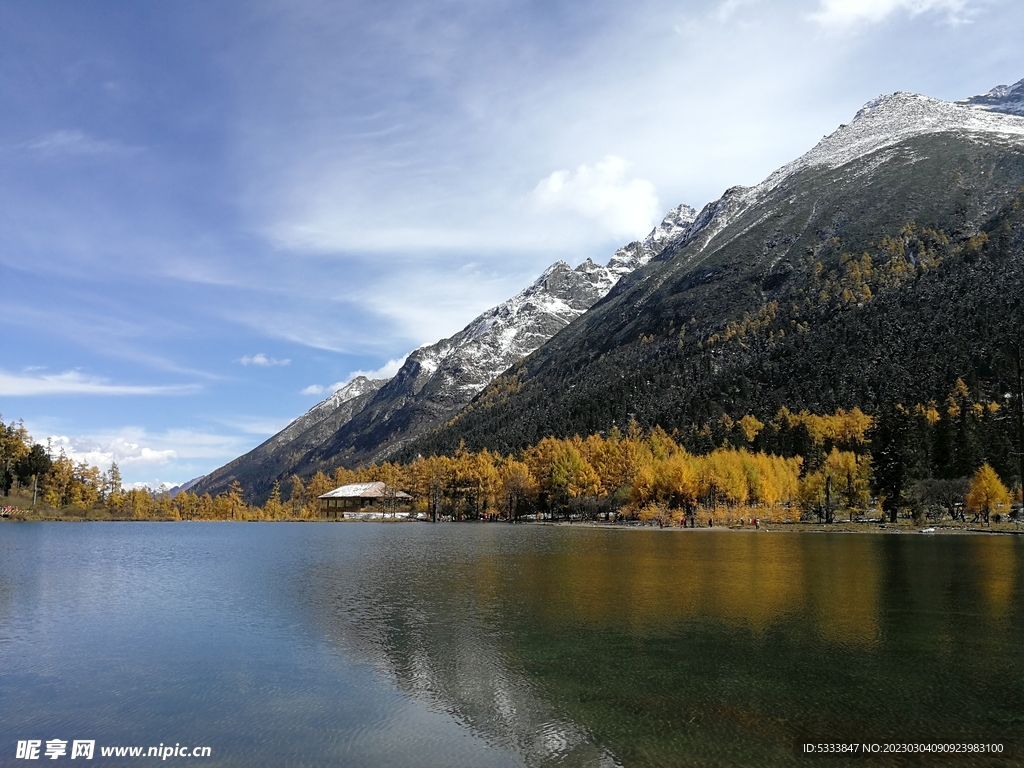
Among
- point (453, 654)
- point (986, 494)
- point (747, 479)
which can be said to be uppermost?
point (747, 479)

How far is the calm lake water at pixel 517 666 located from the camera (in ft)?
57.9

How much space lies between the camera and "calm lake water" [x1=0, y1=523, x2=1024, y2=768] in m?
17.7

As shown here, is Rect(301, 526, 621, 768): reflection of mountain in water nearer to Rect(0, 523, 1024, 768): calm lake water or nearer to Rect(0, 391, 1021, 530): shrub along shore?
Rect(0, 523, 1024, 768): calm lake water

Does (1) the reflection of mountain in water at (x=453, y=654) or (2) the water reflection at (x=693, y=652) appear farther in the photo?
(2) the water reflection at (x=693, y=652)

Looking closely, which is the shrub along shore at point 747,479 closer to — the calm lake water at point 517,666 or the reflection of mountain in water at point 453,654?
the calm lake water at point 517,666

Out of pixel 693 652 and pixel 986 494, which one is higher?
pixel 986 494

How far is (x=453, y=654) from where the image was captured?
26.2 metres

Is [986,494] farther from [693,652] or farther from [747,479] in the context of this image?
[693,652]

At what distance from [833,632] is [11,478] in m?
198

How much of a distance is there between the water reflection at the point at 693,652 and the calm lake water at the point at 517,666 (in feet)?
0.44

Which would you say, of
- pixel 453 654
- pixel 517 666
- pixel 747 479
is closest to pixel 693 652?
pixel 517 666

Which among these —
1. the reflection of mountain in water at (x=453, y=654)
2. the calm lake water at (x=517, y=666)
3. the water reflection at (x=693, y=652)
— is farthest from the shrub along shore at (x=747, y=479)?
the reflection of mountain in water at (x=453, y=654)

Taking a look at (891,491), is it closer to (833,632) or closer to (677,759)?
(833,632)

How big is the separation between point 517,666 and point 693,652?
7.25 meters
